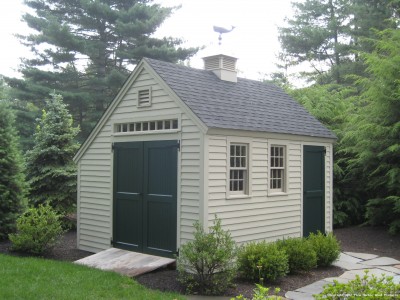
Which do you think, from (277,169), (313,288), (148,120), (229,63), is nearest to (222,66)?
(229,63)

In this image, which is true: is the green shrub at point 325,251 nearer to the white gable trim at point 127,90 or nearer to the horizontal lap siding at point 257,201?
the horizontal lap siding at point 257,201

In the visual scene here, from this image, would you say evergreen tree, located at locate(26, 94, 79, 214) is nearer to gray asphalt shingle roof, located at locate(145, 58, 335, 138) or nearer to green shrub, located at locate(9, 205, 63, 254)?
green shrub, located at locate(9, 205, 63, 254)

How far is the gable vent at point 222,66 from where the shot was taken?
10461 millimetres

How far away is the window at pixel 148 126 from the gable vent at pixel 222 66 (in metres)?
2.35

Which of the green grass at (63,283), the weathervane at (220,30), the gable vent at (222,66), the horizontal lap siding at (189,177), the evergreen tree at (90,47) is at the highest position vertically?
the evergreen tree at (90,47)

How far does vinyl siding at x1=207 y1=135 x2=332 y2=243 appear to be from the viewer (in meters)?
7.97

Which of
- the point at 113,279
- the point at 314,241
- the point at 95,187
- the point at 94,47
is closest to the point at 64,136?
the point at 95,187

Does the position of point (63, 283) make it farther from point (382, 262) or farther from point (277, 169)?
point (382, 262)

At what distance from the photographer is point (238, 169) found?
8477 mm

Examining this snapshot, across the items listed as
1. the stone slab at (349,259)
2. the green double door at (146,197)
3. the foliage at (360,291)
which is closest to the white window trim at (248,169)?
the green double door at (146,197)

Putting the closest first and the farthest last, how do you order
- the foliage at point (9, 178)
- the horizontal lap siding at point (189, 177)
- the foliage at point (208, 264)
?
the foliage at point (208, 264), the horizontal lap siding at point (189, 177), the foliage at point (9, 178)

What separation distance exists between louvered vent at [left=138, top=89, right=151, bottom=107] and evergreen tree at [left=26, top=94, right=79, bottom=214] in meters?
5.04

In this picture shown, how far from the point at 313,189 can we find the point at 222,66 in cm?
361

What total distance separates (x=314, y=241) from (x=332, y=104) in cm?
761
